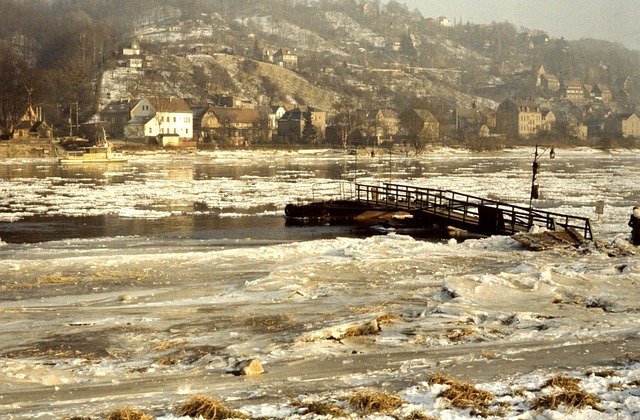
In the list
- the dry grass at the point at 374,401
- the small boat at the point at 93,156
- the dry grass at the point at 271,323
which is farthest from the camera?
the small boat at the point at 93,156

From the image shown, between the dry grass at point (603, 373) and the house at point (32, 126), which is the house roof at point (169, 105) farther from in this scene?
the dry grass at point (603, 373)

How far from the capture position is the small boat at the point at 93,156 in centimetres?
9936

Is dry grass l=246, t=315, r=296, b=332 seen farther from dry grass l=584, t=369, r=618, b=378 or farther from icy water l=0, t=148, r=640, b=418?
dry grass l=584, t=369, r=618, b=378

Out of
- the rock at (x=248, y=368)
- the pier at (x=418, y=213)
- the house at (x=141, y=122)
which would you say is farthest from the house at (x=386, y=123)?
the rock at (x=248, y=368)

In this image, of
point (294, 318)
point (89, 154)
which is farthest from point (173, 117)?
point (294, 318)

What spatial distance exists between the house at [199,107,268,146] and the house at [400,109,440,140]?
29239 mm

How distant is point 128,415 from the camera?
1040cm

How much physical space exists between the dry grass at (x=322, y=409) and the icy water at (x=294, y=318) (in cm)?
26

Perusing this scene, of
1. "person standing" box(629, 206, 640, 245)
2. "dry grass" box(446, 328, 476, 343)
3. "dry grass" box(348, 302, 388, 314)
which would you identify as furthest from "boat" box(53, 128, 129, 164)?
"dry grass" box(446, 328, 476, 343)

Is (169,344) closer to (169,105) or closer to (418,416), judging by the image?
(418,416)

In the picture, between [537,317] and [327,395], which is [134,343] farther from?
[537,317]

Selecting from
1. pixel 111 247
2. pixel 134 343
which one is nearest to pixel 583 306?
pixel 134 343

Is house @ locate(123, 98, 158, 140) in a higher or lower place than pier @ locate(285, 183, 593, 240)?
higher

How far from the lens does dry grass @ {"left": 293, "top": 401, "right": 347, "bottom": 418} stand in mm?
10555
